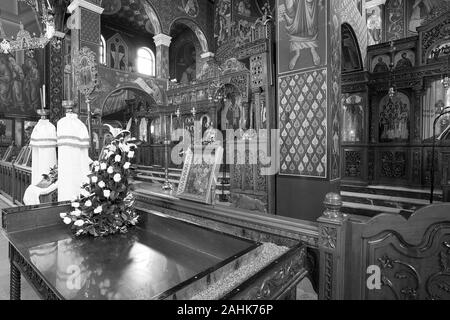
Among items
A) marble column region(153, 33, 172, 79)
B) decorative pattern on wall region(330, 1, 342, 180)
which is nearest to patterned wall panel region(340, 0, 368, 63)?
decorative pattern on wall region(330, 1, 342, 180)

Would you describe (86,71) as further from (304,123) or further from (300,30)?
(304,123)

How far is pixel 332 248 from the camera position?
1546 millimetres

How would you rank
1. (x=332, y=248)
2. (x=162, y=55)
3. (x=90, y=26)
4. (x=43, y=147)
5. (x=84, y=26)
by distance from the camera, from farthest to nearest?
(x=162, y=55) → (x=90, y=26) → (x=84, y=26) → (x=43, y=147) → (x=332, y=248)

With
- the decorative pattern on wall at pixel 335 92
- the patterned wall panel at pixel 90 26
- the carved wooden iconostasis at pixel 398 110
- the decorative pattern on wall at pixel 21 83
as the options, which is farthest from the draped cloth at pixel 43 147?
the decorative pattern on wall at pixel 21 83

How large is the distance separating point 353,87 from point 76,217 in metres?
9.19

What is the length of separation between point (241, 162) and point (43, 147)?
384 cm

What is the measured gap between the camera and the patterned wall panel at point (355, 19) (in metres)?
5.67

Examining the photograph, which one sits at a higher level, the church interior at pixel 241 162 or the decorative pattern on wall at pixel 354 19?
the decorative pattern on wall at pixel 354 19

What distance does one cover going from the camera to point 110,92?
1057 centimetres

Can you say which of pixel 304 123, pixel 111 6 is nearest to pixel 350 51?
pixel 304 123

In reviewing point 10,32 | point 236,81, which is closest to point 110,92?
point 236,81

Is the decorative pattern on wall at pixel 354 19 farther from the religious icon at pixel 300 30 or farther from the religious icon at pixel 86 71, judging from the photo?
the religious icon at pixel 86 71

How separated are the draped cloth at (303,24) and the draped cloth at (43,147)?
4597 mm
